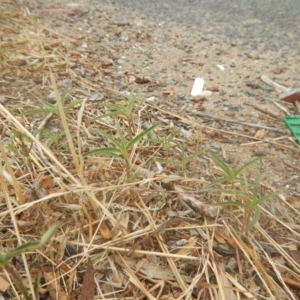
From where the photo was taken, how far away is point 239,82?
1.73 meters

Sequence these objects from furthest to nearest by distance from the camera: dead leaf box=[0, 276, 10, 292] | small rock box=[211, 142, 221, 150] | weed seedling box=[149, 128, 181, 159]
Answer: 1. small rock box=[211, 142, 221, 150]
2. weed seedling box=[149, 128, 181, 159]
3. dead leaf box=[0, 276, 10, 292]

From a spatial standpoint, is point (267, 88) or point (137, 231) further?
point (267, 88)

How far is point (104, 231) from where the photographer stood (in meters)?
0.88

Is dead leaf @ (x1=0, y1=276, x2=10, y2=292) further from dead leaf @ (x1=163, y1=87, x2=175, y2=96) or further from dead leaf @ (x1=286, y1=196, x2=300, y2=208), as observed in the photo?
dead leaf @ (x1=163, y1=87, x2=175, y2=96)

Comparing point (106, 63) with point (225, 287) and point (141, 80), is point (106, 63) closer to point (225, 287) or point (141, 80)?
point (141, 80)

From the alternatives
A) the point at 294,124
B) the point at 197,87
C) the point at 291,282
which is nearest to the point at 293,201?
the point at 291,282

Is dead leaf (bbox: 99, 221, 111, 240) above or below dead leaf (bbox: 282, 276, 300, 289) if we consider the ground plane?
above

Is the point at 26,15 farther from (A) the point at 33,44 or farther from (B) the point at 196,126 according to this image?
(B) the point at 196,126

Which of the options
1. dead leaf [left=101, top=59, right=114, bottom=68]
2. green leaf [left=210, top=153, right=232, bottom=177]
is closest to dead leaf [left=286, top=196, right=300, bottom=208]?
green leaf [left=210, top=153, right=232, bottom=177]

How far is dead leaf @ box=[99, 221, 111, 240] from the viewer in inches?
34.4

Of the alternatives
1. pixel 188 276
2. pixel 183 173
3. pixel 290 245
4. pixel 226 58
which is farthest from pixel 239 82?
pixel 188 276

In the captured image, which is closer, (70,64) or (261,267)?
(261,267)

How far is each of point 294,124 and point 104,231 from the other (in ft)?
2.86

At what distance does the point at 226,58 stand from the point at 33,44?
0.88m
